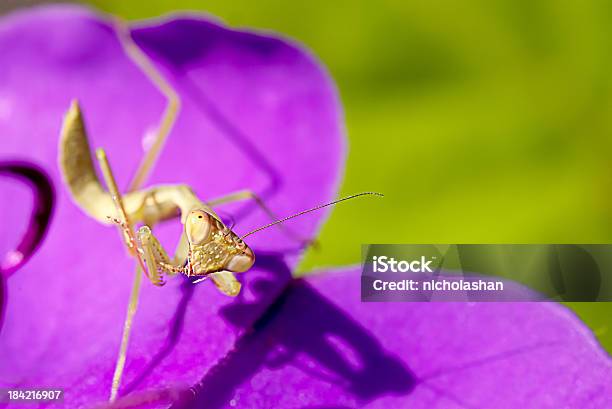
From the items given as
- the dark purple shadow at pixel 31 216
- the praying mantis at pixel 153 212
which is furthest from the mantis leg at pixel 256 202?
the dark purple shadow at pixel 31 216

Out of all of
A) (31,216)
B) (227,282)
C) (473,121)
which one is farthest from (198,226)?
Answer: (473,121)

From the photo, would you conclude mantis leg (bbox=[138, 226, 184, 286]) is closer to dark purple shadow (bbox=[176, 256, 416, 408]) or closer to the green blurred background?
dark purple shadow (bbox=[176, 256, 416, 408])

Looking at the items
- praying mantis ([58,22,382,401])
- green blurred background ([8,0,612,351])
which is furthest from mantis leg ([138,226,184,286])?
green blurred background ([8,0,612,351])

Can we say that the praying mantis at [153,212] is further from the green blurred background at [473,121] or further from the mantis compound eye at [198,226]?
the green blurred background at [473,121]

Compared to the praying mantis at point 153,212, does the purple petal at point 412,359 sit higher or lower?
lower

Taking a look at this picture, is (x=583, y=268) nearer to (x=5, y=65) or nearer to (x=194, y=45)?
(x=194, y=45)

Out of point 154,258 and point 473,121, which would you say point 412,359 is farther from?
point 473,121

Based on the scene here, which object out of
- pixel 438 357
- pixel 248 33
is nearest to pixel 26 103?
pixel 248 33
